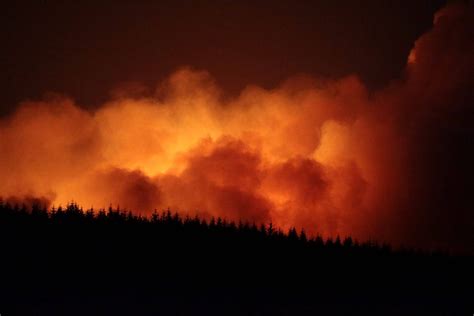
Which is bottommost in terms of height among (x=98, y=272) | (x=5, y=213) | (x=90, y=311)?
(x=90, y=311)

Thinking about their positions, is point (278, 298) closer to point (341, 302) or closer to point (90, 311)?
point (341, 302)

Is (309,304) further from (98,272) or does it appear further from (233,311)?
(98,272)

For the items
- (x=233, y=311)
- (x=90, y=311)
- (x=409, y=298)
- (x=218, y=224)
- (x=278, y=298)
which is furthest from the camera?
(x=218, y=224)

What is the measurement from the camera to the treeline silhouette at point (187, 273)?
124m

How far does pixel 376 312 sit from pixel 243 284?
3782cm

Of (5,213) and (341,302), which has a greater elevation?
(5,213)

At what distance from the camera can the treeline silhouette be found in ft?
405

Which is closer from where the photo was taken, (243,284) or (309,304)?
(309,304)

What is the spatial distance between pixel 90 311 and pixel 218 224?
280 ft

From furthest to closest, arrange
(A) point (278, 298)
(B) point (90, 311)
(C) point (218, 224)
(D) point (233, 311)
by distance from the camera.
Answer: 1. (C) point (218, 224)
2. (A) point (278, 298)
3. (D) point (233, 311)
4. (B) point (90, 311)

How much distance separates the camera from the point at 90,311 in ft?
355

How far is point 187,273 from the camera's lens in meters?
161

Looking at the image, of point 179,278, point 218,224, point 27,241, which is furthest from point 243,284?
point 27,241

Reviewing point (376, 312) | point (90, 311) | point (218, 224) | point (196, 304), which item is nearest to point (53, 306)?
point (90, 311)
